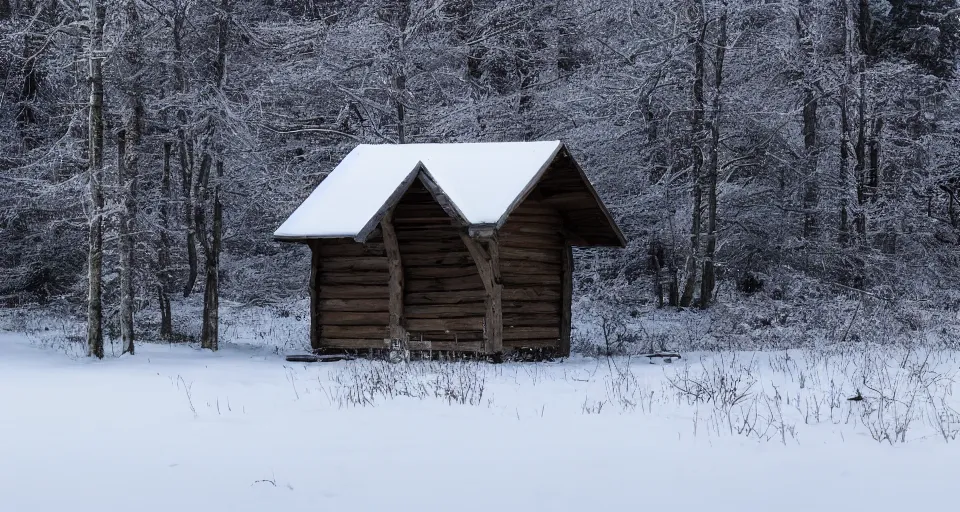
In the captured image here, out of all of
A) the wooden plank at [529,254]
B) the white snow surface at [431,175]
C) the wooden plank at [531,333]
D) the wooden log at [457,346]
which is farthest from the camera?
the wooden plank at [531,333]

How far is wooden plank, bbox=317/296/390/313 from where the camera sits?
53.8ft

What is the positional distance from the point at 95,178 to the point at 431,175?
5.42 meters

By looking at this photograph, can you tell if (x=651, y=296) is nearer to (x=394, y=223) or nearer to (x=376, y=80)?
(x=376, y=80)

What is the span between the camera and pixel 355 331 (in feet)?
54.6

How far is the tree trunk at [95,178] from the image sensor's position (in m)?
15.0

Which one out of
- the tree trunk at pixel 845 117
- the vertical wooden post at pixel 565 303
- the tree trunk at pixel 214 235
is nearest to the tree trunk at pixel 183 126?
the tree trunk at pixel 214 235

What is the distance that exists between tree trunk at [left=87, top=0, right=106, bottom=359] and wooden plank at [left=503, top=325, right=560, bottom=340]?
21.8ft

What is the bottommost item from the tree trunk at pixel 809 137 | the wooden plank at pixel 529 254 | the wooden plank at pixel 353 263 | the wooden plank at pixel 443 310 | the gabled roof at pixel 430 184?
the wooden plank at pixel 443 310

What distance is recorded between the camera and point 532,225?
16.7m

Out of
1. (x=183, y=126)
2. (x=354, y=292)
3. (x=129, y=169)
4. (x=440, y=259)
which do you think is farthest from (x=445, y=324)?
(x=183, y=126)

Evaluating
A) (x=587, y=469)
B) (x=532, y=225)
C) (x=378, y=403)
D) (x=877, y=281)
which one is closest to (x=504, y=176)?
(x=532, y=225)

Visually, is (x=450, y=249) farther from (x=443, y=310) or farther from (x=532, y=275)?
(x=532, y=275)

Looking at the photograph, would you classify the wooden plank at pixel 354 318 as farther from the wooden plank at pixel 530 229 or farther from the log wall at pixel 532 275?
the wooden plank at pixel 530 229

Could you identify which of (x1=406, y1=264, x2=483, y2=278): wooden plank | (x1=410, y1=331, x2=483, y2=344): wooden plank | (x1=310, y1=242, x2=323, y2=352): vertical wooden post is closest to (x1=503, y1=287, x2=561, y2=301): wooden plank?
(x1=406, y1=264, x2=483, y2=278): wooden plank
